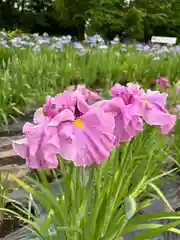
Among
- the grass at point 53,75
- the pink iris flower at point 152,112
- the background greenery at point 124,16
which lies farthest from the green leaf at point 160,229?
the background greenery at point 124,16

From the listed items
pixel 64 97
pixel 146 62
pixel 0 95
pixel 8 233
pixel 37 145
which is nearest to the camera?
pixel 37 145

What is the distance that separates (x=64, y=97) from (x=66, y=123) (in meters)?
0.11

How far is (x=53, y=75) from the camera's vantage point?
3475 millimetres

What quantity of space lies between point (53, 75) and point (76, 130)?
260cm

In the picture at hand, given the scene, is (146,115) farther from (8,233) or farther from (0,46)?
(0,46)

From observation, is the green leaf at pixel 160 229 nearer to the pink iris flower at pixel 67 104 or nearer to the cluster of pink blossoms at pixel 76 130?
the cluster of pink blossoms at pixel 76 130

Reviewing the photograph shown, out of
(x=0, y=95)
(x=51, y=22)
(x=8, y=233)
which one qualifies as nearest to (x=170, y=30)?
(x=51, y=22)

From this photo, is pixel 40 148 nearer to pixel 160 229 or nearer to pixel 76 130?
pixel 76 130

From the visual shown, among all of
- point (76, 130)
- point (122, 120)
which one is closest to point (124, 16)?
point (122, 120)

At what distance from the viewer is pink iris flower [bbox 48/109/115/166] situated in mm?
909

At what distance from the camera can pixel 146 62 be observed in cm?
501

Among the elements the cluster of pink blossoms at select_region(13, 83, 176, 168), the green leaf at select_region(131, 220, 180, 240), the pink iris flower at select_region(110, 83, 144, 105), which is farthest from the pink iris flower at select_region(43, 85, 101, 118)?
the green leaf at select_region(131, 220, 180, 240)

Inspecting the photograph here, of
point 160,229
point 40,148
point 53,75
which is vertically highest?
point 40,148

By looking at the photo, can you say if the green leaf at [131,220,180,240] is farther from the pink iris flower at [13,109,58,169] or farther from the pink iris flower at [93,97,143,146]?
the pink iris flower at [13,109,58,169]
